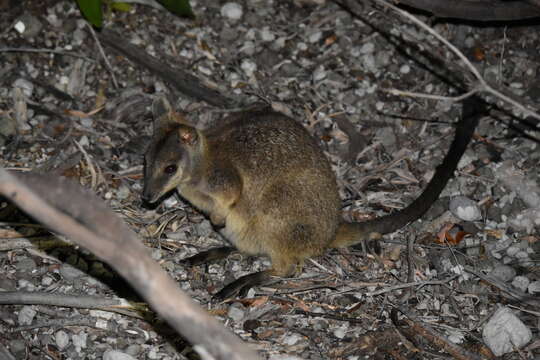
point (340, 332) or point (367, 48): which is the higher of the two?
point (367, 48)

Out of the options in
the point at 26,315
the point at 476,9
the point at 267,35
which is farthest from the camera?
the point at 267,35

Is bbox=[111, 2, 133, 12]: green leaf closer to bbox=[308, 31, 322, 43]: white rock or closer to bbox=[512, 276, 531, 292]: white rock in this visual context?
bbox=[308, 31, 322, 43]: white rock

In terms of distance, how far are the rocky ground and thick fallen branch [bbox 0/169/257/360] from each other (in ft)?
5.39

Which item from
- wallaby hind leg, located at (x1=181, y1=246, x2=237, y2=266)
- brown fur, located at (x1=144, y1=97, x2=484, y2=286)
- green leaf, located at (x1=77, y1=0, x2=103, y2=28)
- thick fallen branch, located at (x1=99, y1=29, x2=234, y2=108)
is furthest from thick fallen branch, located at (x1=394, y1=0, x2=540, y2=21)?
green leaf, located at (x1=77, y1=0, x2=103, y2=28)

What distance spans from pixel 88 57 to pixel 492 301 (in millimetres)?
4432

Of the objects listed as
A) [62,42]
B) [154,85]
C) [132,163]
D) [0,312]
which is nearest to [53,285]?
[0,312]

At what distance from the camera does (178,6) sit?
6336 mm

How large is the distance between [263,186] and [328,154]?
53.9 inches

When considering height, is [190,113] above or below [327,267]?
above

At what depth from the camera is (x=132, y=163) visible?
5.98 metres

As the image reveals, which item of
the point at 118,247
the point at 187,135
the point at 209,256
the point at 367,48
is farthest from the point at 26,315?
the point at 367,48

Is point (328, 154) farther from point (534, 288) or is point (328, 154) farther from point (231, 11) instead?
point (534, 288)

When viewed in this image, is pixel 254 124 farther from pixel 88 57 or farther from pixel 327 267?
pixel 88 57

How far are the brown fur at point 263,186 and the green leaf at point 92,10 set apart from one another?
1546 millimetres
